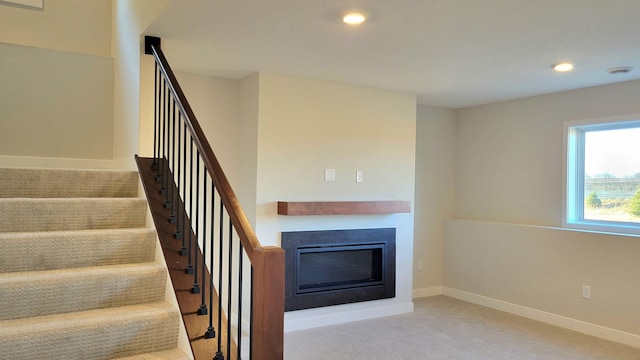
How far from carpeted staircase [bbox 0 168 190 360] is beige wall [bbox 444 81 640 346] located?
3816mm

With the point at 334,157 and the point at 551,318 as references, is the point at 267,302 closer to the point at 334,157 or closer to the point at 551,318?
the point at 334,157

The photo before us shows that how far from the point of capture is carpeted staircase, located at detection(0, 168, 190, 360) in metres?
1.92

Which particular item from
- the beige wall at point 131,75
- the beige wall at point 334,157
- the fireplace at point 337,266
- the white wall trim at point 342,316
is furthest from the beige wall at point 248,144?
the beige wall at point 131,75

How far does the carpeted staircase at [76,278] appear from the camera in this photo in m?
1.92

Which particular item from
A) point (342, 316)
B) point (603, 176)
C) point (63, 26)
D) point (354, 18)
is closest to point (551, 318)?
point (603, 176)

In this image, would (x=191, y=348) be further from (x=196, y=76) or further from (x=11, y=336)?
(x=196, y=76)

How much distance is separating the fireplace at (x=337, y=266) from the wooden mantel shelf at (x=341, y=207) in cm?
23

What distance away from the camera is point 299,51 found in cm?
340

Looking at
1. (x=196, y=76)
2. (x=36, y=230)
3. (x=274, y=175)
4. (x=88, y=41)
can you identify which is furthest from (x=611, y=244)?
(x=88, y=41)

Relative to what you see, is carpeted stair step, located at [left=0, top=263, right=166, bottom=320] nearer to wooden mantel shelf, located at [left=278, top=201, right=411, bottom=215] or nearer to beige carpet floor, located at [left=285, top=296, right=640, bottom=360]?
beige carpet floor, located at [left=285, top=296, right=640, bottom=360]

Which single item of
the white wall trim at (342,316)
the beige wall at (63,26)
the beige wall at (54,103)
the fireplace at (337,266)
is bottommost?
the white wall trim at (342,316)

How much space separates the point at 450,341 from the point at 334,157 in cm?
194

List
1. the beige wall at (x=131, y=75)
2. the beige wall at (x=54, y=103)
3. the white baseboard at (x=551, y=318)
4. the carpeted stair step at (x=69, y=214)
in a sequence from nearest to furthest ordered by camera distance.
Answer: the carpeted stair step at (x=69, y=214)
the beige wall at (x=131, y=75)
the beige wall at (x=54, y=103)
the white baseboard at (x=551, y=318)

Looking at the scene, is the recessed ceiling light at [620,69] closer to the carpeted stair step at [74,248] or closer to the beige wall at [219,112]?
the beige wall at [219,112]
